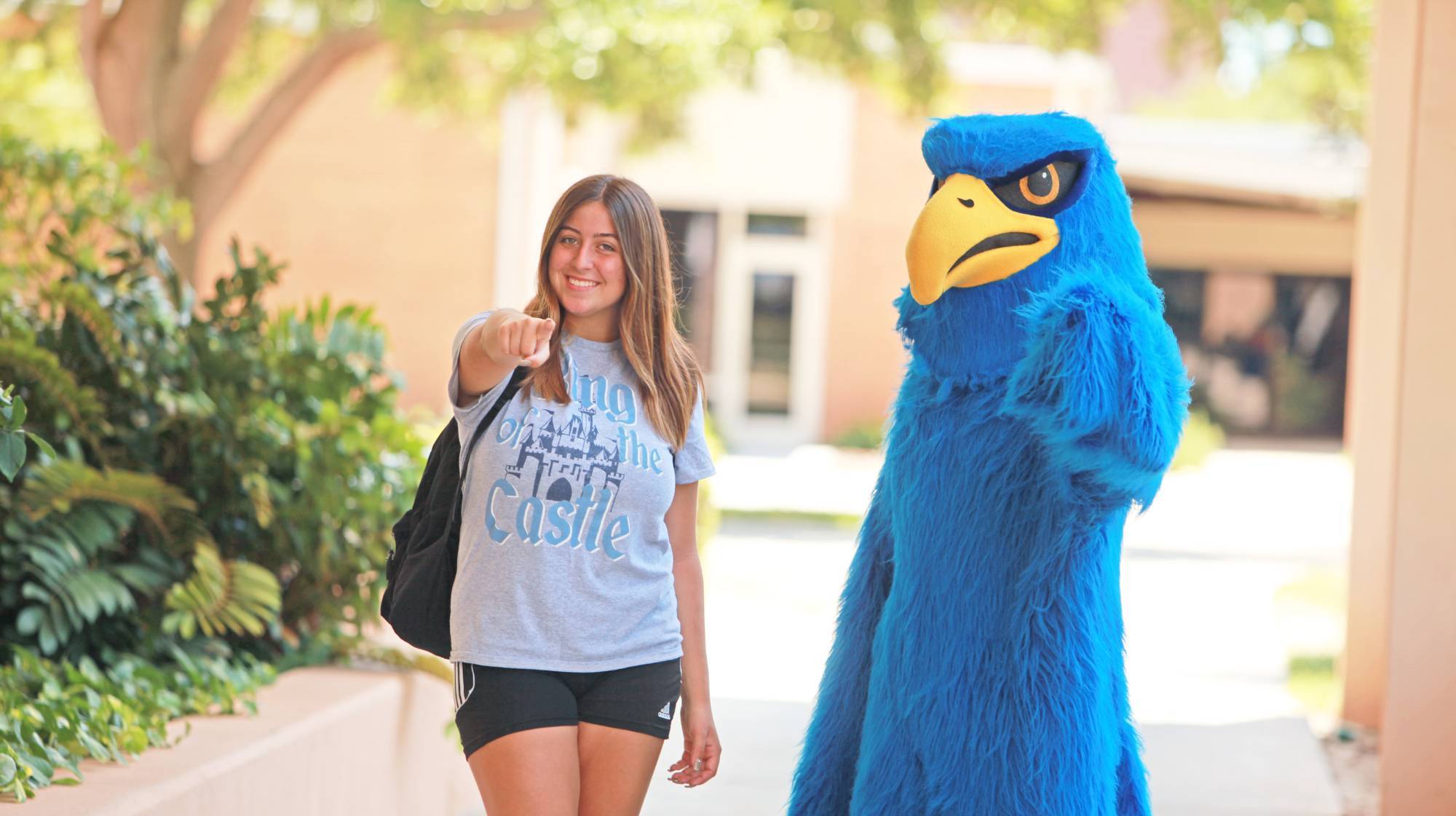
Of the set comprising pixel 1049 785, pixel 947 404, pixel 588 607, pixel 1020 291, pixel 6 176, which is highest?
pixel 6 176

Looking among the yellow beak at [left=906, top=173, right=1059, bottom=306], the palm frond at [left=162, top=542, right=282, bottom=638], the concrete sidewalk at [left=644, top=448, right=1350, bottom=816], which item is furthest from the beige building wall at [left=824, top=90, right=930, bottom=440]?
the yellow beak at [left=906, top=173, right=1059, bottom=306]

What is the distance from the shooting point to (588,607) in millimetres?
2404

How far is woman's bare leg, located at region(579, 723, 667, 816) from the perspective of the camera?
7.95 feet

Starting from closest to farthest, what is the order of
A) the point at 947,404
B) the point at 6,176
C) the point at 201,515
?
1. the point at 947,404
2. the point at 201,515
3. the point at 6,176

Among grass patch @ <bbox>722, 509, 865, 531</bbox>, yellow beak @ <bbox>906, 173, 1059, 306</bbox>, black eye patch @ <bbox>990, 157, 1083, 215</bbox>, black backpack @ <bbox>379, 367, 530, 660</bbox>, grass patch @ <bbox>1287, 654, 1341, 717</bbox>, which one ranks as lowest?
grass patch @ <bbox>1287, 654, 1341, 717</bbox>

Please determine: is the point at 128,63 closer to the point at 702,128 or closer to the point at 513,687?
the point at 513,687

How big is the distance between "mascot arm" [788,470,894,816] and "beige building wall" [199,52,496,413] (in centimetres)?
1475

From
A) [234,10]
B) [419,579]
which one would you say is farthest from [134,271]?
[234,10]

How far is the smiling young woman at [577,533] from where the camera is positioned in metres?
2.37

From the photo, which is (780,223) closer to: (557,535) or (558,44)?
(558,44)

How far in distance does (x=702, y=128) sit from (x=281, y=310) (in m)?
14.3

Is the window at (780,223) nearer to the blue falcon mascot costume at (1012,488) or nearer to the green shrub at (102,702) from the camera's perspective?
the green shrub at (102,702)

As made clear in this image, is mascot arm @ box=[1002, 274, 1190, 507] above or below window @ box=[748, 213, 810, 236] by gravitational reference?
below

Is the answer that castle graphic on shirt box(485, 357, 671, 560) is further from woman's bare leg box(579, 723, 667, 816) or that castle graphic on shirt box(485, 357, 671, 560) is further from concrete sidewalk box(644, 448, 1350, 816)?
concrete sidewalk box(644, 448, 1350, 816)
